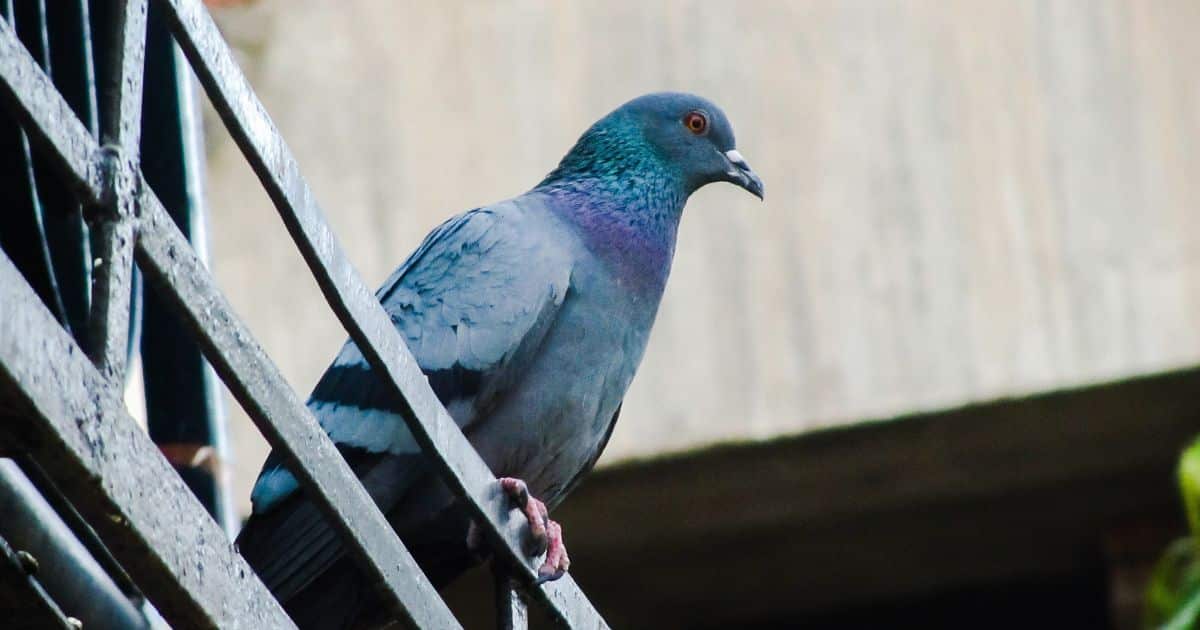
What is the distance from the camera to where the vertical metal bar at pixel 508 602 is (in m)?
3.64

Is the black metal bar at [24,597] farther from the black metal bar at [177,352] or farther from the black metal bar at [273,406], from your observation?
the black metal bar at [177,352]

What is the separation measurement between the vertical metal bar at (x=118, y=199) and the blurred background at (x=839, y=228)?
6.61m

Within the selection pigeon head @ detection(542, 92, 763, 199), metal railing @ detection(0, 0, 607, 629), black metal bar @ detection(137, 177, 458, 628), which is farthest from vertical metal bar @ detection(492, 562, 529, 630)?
pigeon head @ detection(542, 92, 763, 199)

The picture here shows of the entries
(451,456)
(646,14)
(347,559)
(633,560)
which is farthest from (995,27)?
(451,456)

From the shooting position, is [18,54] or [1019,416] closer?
[18,54]

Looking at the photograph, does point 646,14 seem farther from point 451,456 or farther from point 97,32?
point 451,456

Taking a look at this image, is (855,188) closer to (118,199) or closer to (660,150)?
(660,150)

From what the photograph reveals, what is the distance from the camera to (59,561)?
2.75 meters

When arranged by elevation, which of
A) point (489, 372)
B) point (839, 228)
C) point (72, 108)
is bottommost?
point (839, 228)

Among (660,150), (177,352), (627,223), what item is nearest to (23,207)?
(177,352)

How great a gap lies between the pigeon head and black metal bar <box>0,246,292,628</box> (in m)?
2.94

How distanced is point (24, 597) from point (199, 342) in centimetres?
45

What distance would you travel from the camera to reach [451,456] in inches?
135

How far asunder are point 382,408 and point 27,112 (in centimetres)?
210
